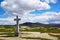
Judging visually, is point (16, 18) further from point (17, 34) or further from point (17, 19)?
point (17, 34)

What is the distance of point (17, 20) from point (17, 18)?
2.30 feet

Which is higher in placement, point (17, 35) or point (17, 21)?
point (17, 21)

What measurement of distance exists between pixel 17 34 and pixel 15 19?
16.3ft

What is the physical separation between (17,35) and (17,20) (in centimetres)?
491

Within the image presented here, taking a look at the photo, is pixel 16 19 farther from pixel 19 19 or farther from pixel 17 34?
pixel 17 34

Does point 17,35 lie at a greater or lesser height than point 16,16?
lesser

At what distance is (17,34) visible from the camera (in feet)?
172

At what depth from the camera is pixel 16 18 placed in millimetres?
52531

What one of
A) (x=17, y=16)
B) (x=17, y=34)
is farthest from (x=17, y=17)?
(x=17, y=34)

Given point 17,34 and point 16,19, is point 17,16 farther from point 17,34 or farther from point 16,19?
point 17,34

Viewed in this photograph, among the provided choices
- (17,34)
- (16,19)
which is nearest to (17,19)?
(16,19)

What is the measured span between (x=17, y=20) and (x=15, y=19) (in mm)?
750

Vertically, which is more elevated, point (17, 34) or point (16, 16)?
point (16, 16)

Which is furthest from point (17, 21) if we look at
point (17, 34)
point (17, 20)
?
point (17, 34)
